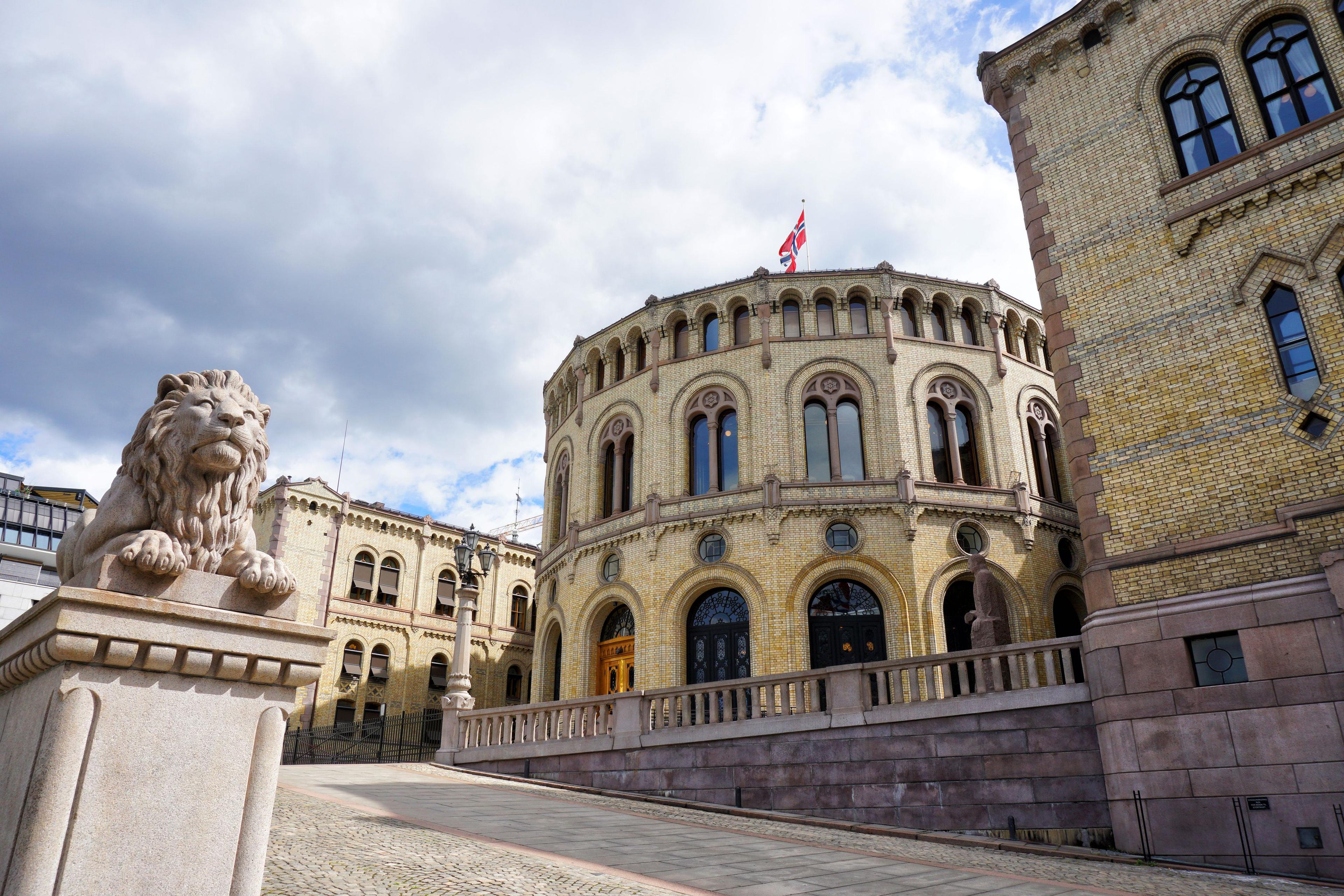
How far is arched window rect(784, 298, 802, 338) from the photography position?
92.2 ft

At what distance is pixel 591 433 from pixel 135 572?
91.1 ft

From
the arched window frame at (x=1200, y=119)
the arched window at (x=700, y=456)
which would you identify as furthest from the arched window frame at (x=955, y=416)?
the arched window frame at (x=1200, y=119)

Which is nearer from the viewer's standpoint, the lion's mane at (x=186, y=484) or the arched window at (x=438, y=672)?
the lion's mane at (x=186, y=484)

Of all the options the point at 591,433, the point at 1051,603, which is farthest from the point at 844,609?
the point at 591,433

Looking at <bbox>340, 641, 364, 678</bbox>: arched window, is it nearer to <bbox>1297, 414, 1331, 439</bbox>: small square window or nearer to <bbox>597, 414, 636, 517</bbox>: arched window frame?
<bbox>597, 414, 636, 517</bbox>: arched window frame

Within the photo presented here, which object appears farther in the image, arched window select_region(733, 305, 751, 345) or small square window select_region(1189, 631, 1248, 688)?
arched window select_region(733, 305, 751, 345)

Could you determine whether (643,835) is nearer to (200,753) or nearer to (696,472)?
(200,753)

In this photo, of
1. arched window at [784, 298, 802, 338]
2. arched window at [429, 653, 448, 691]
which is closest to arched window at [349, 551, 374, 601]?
arched window at [429, 653, 448, 691]

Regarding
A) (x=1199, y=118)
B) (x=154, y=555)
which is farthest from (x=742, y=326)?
(x=154, y=555)

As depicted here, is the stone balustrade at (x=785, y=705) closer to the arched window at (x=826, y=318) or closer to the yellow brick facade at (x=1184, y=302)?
the yellow brick facade at (x=1184, y=302)

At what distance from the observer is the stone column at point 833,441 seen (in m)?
26.3

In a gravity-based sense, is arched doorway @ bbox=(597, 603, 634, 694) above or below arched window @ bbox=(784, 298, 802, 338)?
below

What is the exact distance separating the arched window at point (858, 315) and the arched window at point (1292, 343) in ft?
51.1

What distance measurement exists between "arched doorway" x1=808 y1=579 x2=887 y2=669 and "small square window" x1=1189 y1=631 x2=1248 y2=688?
12.7m
